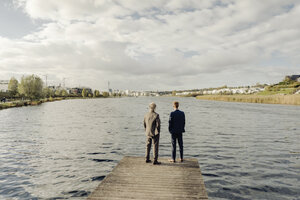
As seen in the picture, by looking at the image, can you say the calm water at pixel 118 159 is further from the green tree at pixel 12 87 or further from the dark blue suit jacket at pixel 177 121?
the green tree at pixel 12 87

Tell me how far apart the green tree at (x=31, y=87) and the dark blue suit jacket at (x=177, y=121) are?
102 metres

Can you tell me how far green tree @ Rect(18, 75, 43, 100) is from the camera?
9544cm

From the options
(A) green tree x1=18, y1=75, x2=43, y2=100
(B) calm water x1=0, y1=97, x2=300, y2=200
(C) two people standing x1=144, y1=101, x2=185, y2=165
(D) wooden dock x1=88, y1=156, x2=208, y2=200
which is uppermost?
(A) green tree x1=18, y1=75, x2=43, y2=100

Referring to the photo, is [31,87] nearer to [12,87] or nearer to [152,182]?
[12,87]

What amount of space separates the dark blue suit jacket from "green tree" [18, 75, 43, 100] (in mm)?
102465

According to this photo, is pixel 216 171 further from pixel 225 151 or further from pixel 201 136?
pixel 201 136

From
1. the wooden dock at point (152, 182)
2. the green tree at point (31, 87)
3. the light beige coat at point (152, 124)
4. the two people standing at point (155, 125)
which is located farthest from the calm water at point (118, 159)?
the green tree at point (31, 87)

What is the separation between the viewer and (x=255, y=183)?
1176 cm

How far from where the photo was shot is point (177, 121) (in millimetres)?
11102

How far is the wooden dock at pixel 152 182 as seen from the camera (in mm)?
7754

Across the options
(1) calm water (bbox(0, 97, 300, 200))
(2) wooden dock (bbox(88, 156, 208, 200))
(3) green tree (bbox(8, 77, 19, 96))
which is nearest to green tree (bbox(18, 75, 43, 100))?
(3) green tree (bbox(8, 77, 19, 96))

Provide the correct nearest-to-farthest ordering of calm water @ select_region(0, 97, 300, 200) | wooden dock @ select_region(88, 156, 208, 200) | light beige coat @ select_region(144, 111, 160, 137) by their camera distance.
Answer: wooden dock @ select_region(88, 156, 208, 200)
light beige coat @ select_region(144, 111, 160, 137)
calm water @ select_region(0, 97, 300, 200)

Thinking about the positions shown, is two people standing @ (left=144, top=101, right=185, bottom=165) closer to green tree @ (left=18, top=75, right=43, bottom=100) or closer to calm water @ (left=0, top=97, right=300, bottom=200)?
calm water @ (left=0, top=97, right=300, bottom=200)

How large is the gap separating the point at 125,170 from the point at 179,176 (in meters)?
2.70
